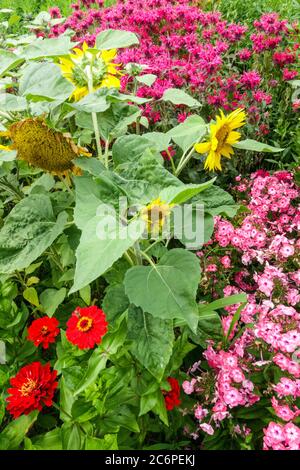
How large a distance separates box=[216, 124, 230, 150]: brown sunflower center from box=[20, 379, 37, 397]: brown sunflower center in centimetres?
75

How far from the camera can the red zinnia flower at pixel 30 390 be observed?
103 centimetres

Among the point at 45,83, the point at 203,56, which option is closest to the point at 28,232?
the point at 45,83

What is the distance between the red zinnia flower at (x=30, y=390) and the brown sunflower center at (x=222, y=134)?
0.71 metres

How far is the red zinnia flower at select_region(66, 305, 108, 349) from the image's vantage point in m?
1.01

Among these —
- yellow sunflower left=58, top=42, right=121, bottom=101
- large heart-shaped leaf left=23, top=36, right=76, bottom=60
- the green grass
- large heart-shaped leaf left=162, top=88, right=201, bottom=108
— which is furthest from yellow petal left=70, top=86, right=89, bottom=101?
the green grass

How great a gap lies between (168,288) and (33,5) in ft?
14.3

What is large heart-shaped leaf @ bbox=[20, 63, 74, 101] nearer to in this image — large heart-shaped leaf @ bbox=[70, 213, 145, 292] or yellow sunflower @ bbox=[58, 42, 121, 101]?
yellow sunflower @ bbox=[58, 42, 121, 101]

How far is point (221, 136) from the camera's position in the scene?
119 centimetres

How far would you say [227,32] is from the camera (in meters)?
2.02

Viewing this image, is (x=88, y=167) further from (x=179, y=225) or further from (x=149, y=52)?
(x=149, y=52)

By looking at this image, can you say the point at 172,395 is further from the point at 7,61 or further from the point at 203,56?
the point at 203,56

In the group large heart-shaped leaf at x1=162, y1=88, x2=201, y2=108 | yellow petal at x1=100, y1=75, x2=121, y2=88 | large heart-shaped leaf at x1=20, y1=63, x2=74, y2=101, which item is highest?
large heart-shaped leaf at x1=20, y1=63, x2=74, y2=101
